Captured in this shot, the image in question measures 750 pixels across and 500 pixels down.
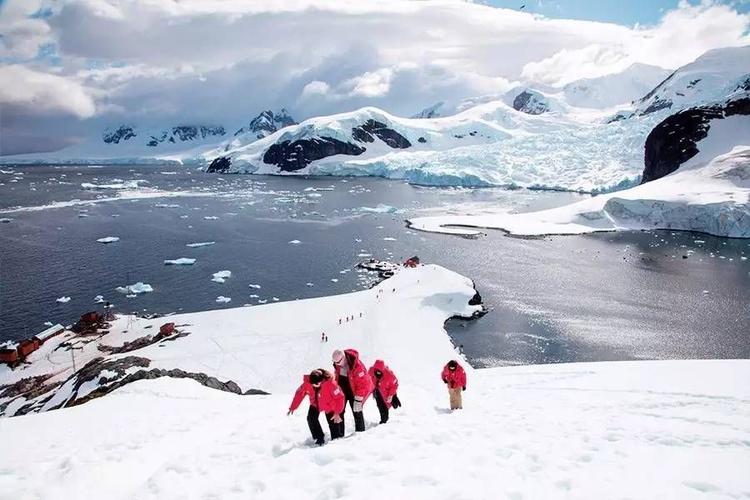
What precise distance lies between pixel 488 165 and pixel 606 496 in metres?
138

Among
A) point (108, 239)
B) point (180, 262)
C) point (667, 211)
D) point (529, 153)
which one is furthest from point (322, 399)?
point (529, 153)

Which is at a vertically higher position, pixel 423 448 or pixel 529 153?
pixel 529 153

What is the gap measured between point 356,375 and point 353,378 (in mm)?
93

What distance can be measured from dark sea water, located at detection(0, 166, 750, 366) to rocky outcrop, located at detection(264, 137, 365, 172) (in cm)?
9630

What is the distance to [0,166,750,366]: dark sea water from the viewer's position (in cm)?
3612

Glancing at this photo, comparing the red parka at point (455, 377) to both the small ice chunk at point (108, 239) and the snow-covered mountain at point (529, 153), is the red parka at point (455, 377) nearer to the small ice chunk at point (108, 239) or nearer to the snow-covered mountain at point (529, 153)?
the small ice chunk at point (108, 239)

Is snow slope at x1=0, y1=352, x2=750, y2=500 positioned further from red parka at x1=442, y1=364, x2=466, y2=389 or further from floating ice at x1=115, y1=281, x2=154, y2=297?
floating ice at x1=115, y1=281, x2=154, y2=297

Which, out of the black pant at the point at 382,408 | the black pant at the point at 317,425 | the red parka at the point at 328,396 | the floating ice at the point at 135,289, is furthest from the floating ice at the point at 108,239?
the red parka at the point at 328,396

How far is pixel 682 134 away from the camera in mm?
97312

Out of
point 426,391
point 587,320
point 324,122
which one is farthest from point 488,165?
point 426,391

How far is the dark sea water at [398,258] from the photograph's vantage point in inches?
1422

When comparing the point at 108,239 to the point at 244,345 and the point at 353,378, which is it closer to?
the point at 244,345

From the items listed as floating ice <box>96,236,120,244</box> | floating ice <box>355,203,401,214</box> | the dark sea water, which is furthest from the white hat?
floating ice <box>355,203,401,214</box>

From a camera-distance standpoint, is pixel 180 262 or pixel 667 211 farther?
Result: pixel 667 211
